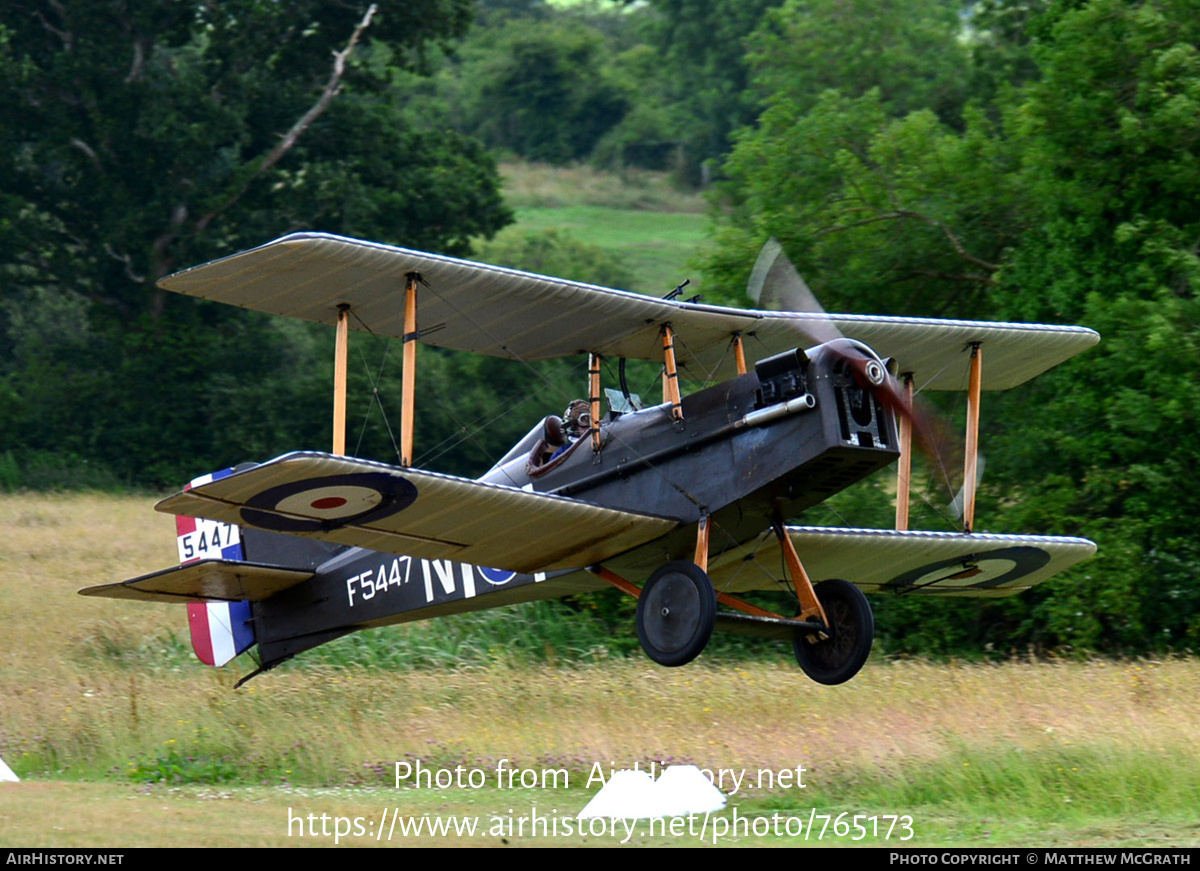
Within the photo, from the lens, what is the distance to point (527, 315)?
916 centimetres

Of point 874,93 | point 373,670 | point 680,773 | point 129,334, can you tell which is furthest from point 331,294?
point 129,334

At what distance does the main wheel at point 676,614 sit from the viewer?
327 inches

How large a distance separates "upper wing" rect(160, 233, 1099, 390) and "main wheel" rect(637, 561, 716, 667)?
174 centimetres

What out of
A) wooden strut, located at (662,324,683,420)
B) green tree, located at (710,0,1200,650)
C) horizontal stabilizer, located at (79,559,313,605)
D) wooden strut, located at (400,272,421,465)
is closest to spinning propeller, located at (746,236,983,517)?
wooden strut, located at (662,324,683,420)

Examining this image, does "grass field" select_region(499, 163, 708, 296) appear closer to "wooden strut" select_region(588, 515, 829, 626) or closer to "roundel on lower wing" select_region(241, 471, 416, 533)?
"wooden strut" select_region(588, 515, 829, 626)

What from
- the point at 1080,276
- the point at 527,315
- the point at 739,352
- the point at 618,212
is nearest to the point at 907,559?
the point at 739,352

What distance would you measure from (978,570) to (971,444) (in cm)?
119

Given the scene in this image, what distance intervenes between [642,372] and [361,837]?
1680 centimetres

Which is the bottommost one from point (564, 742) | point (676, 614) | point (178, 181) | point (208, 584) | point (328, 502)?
point (564, 742)

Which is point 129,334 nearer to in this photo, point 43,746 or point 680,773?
point 43,746

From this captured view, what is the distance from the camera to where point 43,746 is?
11.4m

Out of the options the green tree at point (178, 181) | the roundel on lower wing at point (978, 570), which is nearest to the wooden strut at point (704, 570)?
the roundel on lower wing at point (978, 570)

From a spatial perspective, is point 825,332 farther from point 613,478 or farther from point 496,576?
point 496,576

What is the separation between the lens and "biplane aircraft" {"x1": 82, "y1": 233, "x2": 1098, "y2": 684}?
822cm
